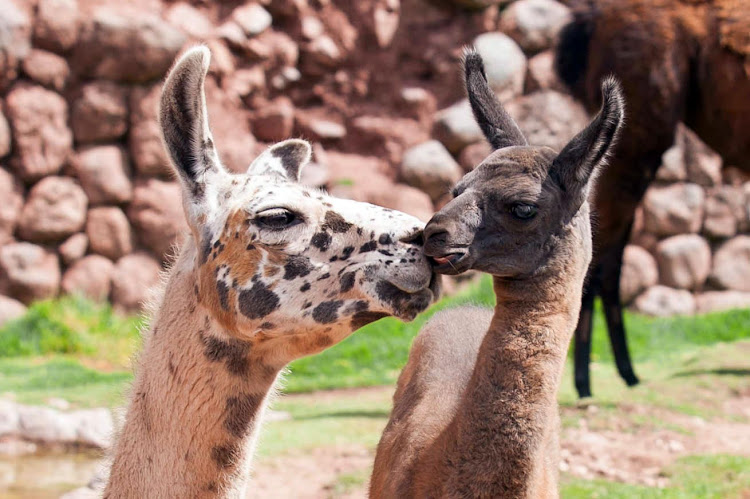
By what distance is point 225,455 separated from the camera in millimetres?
2496

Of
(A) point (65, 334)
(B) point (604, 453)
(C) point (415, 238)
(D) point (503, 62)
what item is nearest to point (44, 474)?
(B) point (604, 453)

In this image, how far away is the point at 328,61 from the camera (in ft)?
40.8

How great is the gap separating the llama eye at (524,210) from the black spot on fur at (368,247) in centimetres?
79

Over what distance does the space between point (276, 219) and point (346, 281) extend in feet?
0.84

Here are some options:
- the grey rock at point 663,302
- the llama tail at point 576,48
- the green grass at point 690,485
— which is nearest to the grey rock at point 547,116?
the grey rock at point 663,302

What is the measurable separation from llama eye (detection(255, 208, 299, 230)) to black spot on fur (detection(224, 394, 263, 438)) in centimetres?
47

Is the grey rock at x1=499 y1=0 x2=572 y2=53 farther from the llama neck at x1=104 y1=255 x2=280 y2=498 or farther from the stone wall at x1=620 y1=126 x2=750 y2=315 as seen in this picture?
the llama neck at x1=104 y1=255 x2=280 y2=498

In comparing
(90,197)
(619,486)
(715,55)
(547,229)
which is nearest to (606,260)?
(715,55)

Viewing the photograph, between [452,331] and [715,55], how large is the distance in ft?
12.8

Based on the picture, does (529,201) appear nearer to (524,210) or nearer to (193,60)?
(524,210)

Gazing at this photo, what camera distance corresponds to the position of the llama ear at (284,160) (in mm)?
2980

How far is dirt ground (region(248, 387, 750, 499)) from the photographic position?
5254 millimetres

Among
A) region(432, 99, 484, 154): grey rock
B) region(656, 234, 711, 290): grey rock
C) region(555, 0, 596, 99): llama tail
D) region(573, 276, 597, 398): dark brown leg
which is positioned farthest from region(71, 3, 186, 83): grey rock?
region(656, 234, 711, 290): grey rock

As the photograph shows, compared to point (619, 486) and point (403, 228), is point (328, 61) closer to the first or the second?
point (619, 486)
